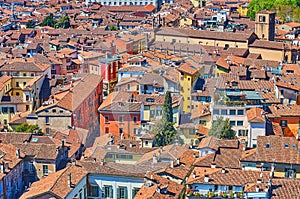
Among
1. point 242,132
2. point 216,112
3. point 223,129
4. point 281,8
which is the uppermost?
point 281,8

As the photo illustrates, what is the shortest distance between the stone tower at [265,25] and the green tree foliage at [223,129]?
8.39 m

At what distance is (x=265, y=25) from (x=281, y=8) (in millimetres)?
4563

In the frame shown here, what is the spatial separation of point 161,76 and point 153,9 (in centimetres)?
1622

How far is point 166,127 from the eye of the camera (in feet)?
16.3

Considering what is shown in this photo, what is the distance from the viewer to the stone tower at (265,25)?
599 inches

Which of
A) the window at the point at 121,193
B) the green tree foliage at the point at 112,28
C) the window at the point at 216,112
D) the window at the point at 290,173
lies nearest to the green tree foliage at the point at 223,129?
the window at the point at 216,112

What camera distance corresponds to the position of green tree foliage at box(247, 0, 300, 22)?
62.7ft

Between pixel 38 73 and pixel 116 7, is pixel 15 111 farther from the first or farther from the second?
pixel 116 7

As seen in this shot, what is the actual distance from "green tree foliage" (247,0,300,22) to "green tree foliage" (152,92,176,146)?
1367cm

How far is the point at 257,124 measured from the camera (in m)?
7.44

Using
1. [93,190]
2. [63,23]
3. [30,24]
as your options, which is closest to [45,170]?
[93,190]

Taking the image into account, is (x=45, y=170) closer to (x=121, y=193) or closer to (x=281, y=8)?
(x=121, y=193)

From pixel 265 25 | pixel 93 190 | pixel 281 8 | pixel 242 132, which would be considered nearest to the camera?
pixel 93 190

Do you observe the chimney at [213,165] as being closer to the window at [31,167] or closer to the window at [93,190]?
the window at [93,190]
